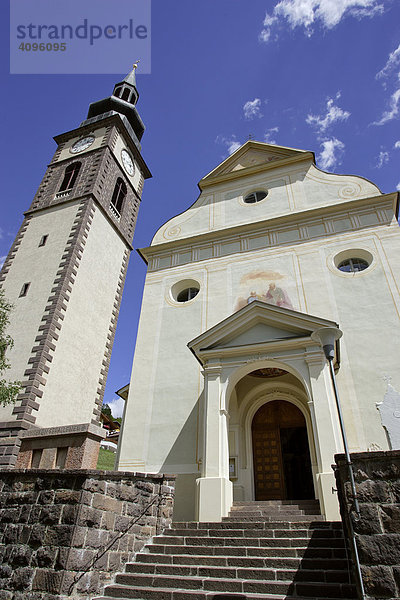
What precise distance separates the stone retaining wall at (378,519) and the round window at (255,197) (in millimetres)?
13125

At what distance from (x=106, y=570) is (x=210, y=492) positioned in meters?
3.25

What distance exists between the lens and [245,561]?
582cm

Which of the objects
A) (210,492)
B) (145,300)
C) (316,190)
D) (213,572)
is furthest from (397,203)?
(213,572)

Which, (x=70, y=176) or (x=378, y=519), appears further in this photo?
(x=70, y=176)

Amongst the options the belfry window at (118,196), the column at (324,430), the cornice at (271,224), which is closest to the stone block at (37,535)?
the column at (324,430)

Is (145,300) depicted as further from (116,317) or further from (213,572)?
(213,572)

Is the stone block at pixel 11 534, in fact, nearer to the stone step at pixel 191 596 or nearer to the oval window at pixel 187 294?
the stone step at pixel 191 596

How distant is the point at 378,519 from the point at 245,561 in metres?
2.54

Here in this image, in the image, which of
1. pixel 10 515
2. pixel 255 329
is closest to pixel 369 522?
pixel 10 515

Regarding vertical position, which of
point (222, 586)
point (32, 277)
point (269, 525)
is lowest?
point (222, 586)

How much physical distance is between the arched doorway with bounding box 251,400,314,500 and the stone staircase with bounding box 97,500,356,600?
9.78ft

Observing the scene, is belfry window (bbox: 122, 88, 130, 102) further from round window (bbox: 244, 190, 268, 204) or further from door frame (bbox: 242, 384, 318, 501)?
door frame (bbox: 242, 384, 318, 501)

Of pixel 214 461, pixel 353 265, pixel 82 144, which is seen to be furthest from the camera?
pixel 82 144

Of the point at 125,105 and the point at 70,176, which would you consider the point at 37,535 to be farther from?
the point at 125,105
